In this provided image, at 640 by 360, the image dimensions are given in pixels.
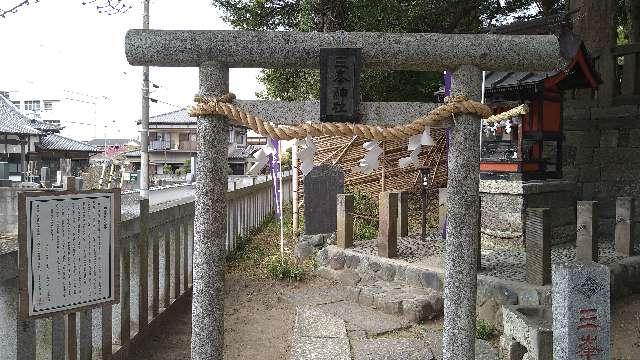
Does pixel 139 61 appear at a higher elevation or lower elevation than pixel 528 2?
lower

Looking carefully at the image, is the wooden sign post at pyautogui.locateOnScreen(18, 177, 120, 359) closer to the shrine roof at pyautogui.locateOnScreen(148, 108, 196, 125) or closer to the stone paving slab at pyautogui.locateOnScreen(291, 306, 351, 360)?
the stone paving slab at pyautogui.locateOnScreen(291, 306, 351, 360)

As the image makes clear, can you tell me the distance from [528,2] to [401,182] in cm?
731

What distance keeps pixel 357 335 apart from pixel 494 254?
335 cm

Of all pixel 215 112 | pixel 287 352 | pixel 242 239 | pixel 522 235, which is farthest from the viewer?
pixel 242 239

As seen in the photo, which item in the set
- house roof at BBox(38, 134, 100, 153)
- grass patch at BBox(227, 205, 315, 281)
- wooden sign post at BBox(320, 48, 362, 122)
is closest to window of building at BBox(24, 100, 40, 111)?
house roof at BBox(38, 134, 100, 153)

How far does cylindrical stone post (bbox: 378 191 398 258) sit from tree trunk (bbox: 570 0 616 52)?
5.62 metres

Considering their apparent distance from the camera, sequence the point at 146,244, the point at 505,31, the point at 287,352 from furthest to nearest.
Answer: the point at 505,31 → the point at 287,352 → the point at 146,244

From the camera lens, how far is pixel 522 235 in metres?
8.11

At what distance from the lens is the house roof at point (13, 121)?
28.8 meters

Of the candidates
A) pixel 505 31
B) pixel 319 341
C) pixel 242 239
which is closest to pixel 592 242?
pixel 319 341

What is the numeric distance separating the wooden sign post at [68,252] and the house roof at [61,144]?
34379 mm

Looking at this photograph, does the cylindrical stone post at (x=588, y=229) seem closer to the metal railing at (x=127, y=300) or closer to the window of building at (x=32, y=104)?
the metal railing at (x=127, y=300)

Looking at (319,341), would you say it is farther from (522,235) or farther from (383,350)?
(522,235)

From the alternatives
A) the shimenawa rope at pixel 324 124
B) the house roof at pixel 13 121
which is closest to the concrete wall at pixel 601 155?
the shimenawa rope at pixel 324 124
